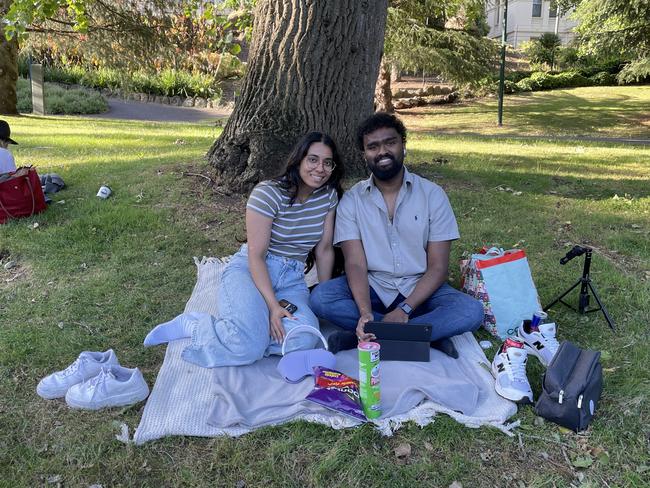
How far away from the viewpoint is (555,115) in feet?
67.5

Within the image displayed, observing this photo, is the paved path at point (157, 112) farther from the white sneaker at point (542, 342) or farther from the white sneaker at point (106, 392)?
the white sneaker at point (542, 342)

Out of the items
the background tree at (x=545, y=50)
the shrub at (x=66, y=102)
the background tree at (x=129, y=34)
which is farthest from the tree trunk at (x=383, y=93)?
the background tree at (x=545, y=50)

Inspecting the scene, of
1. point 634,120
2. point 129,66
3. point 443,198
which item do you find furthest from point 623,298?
point 634,120

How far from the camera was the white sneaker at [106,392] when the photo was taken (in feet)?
9.57

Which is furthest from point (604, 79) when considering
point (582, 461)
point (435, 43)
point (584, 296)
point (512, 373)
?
point (582, 461)

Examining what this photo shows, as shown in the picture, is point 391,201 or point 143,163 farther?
point 143,163

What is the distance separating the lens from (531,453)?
265 cm

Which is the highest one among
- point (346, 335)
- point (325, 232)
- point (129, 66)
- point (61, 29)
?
point (61, 29)

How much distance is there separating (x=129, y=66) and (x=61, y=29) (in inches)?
91.3

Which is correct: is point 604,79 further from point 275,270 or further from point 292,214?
point 275,270

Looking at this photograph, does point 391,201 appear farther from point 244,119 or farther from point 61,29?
point 61,29

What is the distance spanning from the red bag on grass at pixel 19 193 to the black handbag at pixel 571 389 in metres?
5.09

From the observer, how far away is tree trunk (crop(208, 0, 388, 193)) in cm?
586

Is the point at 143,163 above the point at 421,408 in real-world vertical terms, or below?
above
